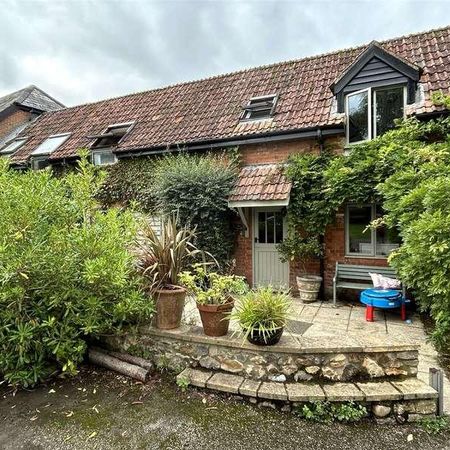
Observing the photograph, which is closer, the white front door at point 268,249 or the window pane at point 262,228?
the white front door at point 268,249

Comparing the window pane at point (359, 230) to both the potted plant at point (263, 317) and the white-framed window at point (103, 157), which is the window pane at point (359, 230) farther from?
the white-framed window at point (103, 157)

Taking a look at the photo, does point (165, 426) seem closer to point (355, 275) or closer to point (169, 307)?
point (169, 307)

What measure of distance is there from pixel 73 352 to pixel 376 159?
21.2 feet

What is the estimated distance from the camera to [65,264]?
146 inches

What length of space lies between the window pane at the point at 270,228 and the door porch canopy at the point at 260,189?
608 mm

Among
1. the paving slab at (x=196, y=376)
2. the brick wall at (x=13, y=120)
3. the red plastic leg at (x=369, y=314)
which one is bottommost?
the paving slab at (x=196, y=376)

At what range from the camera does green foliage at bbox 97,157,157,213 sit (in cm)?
901

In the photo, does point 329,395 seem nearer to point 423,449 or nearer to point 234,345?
point 423,449

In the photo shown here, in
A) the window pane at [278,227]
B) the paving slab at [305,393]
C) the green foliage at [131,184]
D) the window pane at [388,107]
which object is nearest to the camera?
the paving slab at [305,393]

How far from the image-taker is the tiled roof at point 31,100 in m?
15.3

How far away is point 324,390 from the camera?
3373 millimetres

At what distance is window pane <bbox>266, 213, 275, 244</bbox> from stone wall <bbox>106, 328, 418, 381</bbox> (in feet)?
14.7

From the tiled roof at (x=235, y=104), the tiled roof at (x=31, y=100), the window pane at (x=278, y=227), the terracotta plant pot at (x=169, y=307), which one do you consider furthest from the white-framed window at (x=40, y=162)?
the terracotta plant pot at (x=169, y=307)

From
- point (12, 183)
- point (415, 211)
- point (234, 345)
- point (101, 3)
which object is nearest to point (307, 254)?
point (415, 211)
